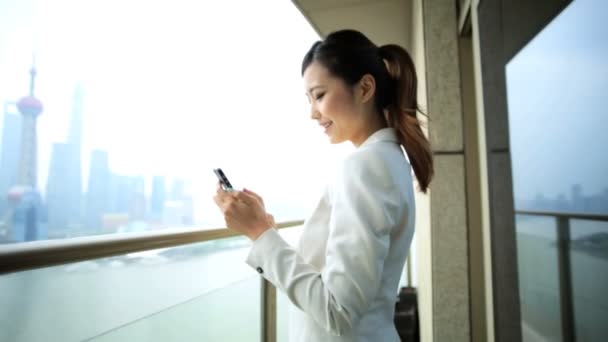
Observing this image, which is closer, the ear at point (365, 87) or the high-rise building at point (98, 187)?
the ear at point (365, 87)

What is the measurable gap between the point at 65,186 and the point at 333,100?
207 cm

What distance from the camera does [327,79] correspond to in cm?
87

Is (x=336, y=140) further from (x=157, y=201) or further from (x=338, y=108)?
(x=157, y=201)

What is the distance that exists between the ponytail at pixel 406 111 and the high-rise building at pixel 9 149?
52.1 inches

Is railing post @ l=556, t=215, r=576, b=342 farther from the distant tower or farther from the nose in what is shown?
the distant tower

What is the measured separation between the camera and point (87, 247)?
0.61 metres

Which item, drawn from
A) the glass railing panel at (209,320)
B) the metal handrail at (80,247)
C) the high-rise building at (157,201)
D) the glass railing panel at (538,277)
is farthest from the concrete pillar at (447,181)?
the high-rise building at (157,201)

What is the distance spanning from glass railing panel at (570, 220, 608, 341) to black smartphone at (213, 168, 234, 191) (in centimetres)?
86

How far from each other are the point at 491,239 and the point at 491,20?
98 cm

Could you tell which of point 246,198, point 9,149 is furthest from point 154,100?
point 246,198

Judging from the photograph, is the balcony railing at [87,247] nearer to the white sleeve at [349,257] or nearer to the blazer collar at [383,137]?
the white sleeve at [349,257]


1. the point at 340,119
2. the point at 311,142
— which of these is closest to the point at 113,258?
the point at 340,119

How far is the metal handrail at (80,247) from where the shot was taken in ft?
1.61

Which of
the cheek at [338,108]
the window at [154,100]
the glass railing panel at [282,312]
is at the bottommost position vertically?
the glass railing panel at [282,312]
